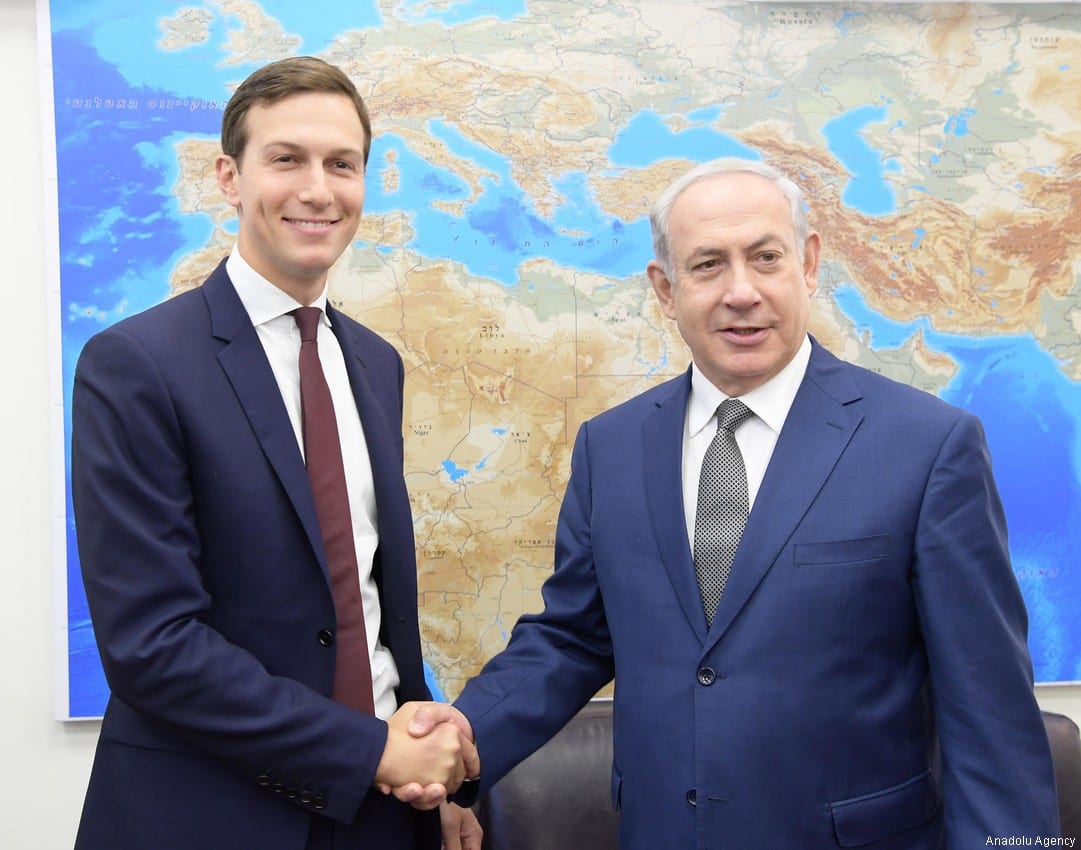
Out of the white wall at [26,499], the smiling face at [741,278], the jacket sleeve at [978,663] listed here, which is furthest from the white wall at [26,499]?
the jacket sleeve at [978,663]

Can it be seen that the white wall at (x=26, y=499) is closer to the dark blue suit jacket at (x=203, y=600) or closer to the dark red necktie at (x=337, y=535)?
the dark blue suit jacket at (x=203, y=600)

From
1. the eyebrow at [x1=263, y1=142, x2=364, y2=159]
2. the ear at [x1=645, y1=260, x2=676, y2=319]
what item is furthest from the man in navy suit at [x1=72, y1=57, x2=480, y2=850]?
the ear at [x1=645, y1=260, x2=676, y2=319]

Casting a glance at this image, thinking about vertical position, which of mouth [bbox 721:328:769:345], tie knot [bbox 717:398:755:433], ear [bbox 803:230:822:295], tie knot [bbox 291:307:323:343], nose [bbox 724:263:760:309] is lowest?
tie knot [bbox 717:398:755:433]

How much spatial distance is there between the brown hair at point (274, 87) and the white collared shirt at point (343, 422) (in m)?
0.20

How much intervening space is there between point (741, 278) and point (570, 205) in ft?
3.13

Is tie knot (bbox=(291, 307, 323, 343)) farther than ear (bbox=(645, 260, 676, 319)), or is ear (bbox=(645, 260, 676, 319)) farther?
ear (bbox=(645, 260, 676, 319))

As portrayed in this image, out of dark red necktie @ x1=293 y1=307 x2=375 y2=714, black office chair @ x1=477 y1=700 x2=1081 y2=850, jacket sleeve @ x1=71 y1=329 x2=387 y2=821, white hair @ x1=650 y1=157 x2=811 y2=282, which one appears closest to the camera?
jacket sleeve @ x1=71 y1=329 x2=387 y2=821

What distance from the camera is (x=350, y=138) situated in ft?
5.16

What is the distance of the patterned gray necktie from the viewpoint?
149 cm

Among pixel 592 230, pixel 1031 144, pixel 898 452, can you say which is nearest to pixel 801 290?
pixel 898 452

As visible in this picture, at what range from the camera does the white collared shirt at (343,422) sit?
154 centimetres

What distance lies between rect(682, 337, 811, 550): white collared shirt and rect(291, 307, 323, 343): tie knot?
0.66m

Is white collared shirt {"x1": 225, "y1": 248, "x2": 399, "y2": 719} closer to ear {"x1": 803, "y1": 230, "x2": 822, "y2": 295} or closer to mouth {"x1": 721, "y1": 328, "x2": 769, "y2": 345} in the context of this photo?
mouth {"x1": 721, "y1": 328, "x2": 769, "y2": 345}

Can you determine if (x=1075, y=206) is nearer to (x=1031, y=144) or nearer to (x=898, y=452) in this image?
(x=1031, y=144)
